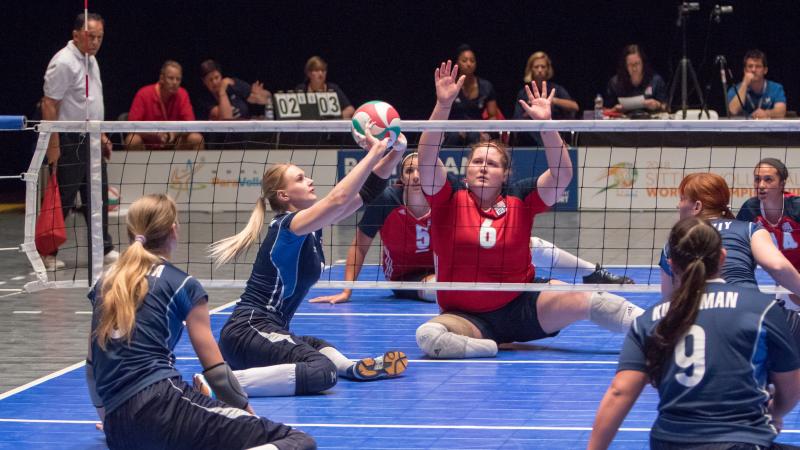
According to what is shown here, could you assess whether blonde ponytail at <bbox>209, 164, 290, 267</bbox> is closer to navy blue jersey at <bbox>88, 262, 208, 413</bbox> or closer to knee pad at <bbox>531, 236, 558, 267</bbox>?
navy blue jersey at <bbox>88, 262, 208, 413</bbox>

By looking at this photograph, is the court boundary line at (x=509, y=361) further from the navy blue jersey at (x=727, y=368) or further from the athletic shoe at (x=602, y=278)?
the navy blue jersey at (x=727, y=368)

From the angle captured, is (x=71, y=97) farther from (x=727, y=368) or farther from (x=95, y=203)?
(x=727, y=368)

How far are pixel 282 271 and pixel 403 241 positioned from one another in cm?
247

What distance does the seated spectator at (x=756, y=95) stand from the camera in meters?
13.0

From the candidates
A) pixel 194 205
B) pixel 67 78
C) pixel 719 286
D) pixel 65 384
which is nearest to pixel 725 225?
pixel 719 286

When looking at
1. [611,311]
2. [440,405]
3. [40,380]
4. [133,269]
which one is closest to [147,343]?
[133,269]

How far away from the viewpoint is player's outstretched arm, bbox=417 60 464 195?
6160 millimetres

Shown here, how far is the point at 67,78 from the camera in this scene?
9742 mm

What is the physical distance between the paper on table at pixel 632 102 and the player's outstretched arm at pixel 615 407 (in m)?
10.1

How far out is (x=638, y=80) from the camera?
44.2 feet

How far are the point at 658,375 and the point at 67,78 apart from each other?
7.47 m

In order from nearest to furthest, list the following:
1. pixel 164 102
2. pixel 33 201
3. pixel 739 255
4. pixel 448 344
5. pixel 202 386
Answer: pixel 202 386, pixel 739 255, pixel 448 344, pixel 33 201, pixel 164 102

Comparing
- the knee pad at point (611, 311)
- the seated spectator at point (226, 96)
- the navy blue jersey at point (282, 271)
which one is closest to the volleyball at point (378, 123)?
the navy blue jersey at point (282, 271)

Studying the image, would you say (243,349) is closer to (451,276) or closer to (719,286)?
(451,276)
